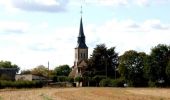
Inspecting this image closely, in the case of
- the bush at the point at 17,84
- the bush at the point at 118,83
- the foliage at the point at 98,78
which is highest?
the foliage at the point at 98,78

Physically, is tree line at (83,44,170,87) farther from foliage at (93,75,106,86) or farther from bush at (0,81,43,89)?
bush at (0,81,43,89)

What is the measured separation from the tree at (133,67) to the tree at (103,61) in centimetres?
1883

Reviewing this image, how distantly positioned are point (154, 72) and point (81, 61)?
70.6 metres

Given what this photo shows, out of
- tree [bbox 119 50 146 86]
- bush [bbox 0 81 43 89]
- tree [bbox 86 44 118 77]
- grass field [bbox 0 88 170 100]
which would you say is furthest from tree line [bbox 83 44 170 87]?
grass field [bbox 0 88 170 100]

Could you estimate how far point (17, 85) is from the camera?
104 m

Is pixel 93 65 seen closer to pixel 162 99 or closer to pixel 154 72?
pixel 154 72

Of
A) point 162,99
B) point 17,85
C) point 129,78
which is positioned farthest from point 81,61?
point 162,99

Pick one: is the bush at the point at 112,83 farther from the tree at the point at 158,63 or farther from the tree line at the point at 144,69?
the tree at the point at 158,63

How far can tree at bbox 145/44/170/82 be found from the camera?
Result: 12500 cm

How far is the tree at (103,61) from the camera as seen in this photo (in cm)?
15412

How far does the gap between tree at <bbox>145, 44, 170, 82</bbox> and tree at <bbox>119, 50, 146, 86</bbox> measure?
3.78 meters

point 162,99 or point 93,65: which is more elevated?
point 93,65

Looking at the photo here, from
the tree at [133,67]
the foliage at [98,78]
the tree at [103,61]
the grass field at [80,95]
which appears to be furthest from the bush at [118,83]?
the grass field at [80,95]

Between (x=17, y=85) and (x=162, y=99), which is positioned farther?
(x=17, y=85)
